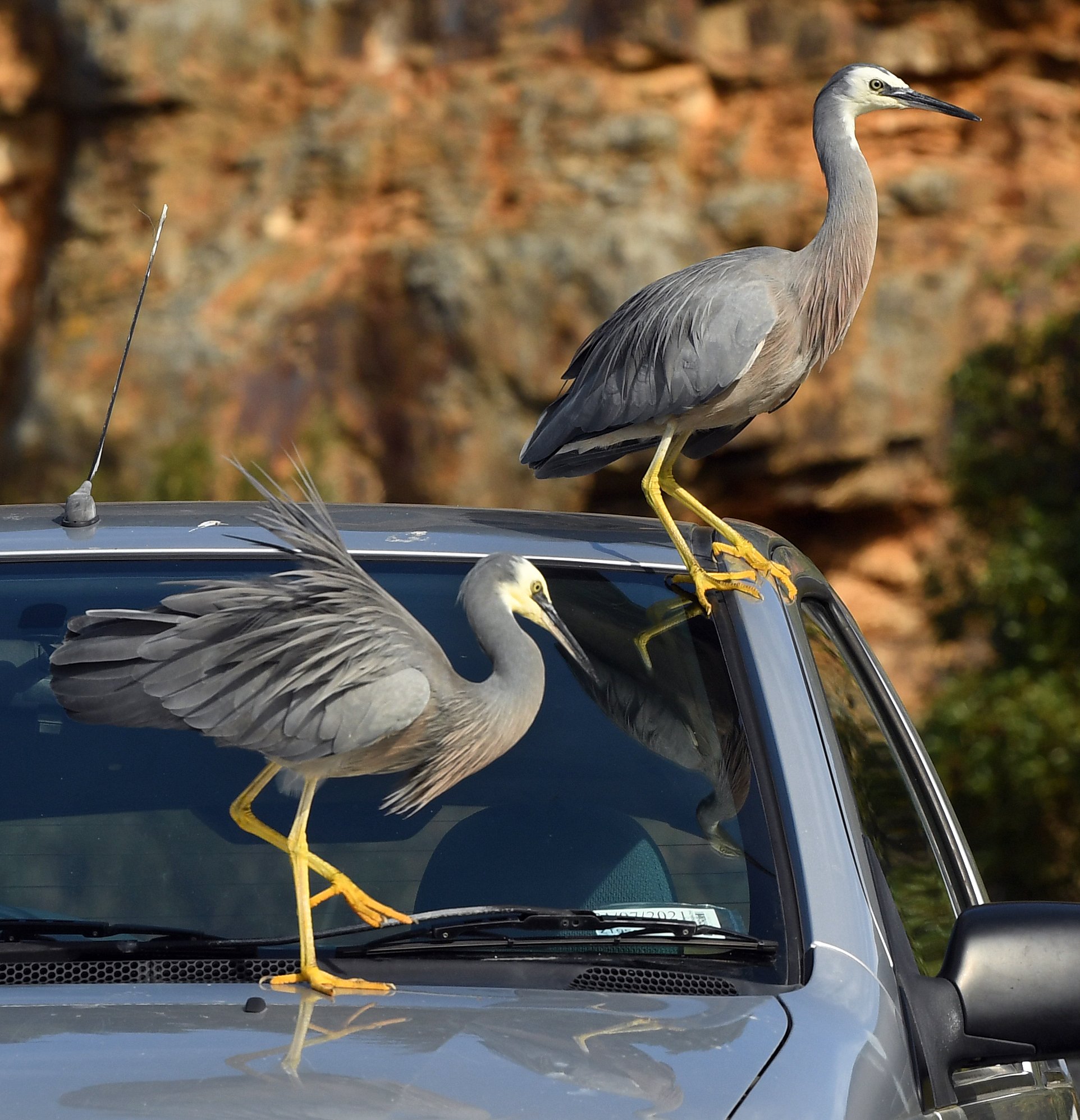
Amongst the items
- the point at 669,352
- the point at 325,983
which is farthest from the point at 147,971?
the point at 669,352

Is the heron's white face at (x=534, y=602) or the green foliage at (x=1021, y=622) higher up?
the heron's white face at (x=534, y=602)

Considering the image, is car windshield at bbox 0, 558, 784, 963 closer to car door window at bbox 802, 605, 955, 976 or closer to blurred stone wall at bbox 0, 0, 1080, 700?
car door window at bbox 802, 605, 955, 976

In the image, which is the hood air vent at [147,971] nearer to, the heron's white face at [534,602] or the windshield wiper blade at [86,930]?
the windshield wiper blade at [86,930]

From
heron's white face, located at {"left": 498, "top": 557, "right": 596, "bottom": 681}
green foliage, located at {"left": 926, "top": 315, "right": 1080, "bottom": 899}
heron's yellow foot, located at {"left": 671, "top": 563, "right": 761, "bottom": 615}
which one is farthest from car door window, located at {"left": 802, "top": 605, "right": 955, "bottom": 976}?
green foliage, located at {"left": 926, "top": 315, "right": 1080, "bottom": 899}

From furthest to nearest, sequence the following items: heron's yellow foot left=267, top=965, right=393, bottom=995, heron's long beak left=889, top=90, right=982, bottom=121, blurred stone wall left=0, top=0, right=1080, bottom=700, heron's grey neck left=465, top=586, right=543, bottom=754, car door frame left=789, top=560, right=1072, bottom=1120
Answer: blurred stone wall left=0, top=0, right=1080, bottom=700
heron's long beak left=889, top=90, right=982, bottom=121
heron's grey neck left=465, top=586, right=543, bottom=754
car door frame left=789, top=560, right=1072, bottom=1120
heron's yellow foot left=267, top=965, right=393, bottom=995

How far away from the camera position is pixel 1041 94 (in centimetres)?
1333

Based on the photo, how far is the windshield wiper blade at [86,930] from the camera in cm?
188

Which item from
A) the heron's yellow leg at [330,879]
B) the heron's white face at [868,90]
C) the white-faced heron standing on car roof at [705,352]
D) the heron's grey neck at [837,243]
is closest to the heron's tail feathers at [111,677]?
Answer: the heron's yellow leg at [330,879]

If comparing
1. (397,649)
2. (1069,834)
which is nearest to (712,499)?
(1069,834)

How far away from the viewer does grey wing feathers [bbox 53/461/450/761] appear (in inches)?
73.0

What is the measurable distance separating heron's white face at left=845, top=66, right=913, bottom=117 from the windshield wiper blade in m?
2.64

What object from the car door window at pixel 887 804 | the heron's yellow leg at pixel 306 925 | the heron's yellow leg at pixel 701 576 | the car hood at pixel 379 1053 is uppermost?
the heron's yellow leg at pixel 701 576

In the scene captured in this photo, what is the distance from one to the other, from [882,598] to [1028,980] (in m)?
12.3

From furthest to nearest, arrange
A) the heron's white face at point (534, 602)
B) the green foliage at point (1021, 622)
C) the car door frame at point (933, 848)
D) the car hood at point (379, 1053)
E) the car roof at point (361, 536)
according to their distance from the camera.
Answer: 1. the green foliage at point (1021, 622)
2. the car roof at point (361, 536)
3. the heron's white face at point (534, 602)
4. the car door frame at point (933, 848)
5. the car hood at point (379, 1053)
